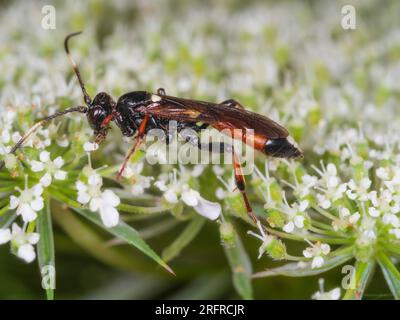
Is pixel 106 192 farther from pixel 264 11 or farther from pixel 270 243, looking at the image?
pixel 264 11

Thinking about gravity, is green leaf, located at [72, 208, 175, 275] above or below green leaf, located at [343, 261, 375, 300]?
above

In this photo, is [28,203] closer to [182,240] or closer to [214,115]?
[182,240]

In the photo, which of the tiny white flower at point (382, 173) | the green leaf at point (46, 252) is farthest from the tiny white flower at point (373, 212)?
the green leaf at point (46, 252)

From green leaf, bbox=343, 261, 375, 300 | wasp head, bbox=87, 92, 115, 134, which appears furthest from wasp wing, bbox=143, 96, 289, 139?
green leaf, bbox=343, 261, 375, 300

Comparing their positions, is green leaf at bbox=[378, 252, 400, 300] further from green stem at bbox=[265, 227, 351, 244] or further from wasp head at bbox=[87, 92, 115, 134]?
wasp head at bbox=[87, 92, 115, 134]

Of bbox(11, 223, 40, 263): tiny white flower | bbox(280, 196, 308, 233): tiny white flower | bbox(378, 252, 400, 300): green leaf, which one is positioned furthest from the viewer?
bbox(280, 196, 308, 233): tiny white flower

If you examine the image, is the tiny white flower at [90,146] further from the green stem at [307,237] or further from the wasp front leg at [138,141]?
the green stem at [307,237]

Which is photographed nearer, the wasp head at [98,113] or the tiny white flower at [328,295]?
the tiny white flower at [328,295]
